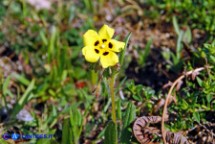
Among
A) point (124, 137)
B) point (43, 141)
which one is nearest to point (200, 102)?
point (124, 137)

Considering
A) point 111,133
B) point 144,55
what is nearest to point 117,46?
point 111,133

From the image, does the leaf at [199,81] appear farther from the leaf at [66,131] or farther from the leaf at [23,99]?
the leaf at [23,99]

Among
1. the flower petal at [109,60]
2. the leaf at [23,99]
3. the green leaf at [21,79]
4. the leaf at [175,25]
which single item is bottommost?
the leaf at [23,99]

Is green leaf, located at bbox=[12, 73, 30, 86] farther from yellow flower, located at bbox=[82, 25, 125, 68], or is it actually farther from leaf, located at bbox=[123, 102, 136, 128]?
yellow flower, located at bbox=[82, 25, 125, 68]

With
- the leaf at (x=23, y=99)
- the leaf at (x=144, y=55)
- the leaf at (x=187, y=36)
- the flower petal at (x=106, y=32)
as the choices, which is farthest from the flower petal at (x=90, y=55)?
the leaf at (x=187, y=36)

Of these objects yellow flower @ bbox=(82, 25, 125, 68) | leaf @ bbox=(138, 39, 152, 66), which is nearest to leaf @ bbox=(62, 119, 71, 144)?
yellow flower @ bbox=(82, 25, 125, 68)
